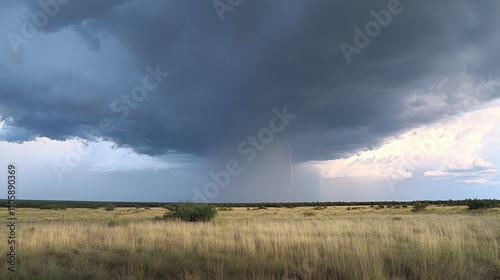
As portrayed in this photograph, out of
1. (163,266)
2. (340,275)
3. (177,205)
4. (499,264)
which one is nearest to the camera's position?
(340,275)

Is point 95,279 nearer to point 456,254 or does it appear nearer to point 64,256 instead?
point 64,256

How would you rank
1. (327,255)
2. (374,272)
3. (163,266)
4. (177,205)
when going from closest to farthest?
(374,272) < (163,266) < (327,255) < (177,205)

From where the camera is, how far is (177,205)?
29.3m

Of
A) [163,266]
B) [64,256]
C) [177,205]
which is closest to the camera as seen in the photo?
[163,266]

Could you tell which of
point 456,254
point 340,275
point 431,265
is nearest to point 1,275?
point 340,275

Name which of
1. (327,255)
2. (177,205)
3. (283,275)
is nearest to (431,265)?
(327,255)

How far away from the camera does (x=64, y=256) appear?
403 inches

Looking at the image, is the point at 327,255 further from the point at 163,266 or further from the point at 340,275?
the point at 163,266

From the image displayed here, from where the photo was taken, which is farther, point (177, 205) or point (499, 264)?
point (177, 205)

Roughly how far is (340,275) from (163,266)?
3.90 meters

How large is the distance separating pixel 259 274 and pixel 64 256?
6.55 metres

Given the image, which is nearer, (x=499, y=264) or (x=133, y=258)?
(x=499, y=264)

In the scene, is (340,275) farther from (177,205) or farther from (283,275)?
(177,205)

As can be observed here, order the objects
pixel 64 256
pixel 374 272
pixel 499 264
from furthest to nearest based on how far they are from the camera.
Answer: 1. pixel 64 256
2. pixel 499 264
3. pixel 374 272
